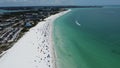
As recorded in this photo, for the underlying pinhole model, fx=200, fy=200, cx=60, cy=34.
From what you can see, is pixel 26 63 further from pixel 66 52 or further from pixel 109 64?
pixel 109 64

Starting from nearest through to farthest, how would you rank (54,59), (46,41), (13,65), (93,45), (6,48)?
(13,65), (54,59), (6,48), (93,45), (46,41)

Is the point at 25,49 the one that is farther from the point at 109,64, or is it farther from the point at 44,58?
the point at 109,64

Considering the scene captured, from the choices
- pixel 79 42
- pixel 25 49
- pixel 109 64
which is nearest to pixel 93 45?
pixel 79 42

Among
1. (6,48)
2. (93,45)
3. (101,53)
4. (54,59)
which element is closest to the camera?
(54,59)

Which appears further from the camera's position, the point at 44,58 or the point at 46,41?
the point at 46,41

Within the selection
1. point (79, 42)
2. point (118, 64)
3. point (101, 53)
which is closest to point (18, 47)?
point (79, 42)

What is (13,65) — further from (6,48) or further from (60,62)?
(6,48)

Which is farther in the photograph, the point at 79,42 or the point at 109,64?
the point at 79,42

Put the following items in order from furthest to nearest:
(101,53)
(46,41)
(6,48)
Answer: (46,41) → (6,48) → (101,53)

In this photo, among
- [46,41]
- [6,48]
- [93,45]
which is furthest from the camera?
[46,41]
